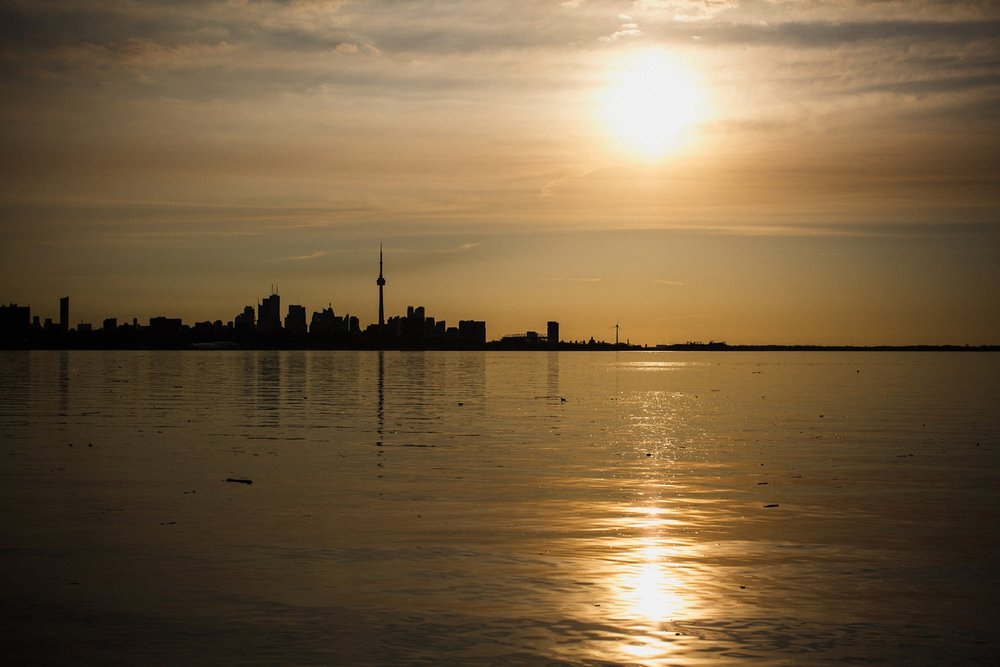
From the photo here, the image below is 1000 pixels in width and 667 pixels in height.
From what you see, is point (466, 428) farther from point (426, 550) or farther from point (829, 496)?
point (426, 550)

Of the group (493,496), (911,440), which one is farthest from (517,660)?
(911,440)

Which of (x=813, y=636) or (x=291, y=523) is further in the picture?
(x=291, y=523)

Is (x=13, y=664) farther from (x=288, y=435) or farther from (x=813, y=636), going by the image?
(x=288, y=435)

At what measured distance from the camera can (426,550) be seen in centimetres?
2186

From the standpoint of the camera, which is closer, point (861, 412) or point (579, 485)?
point (579, 485)

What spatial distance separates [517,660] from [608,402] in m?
62.9

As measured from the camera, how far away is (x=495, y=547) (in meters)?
22.2

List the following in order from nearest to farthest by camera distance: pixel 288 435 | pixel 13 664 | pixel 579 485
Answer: pixel 13 664, pixel 579 485, pixel 288 435

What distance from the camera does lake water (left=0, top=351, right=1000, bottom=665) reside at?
51.2ft

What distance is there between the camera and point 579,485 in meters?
31.5

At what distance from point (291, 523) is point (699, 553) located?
32.2 ft

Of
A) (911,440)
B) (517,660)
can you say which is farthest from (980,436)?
(517,660)

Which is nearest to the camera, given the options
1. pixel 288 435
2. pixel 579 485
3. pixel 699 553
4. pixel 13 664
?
pixel 13 664

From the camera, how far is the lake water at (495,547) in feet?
51.2
